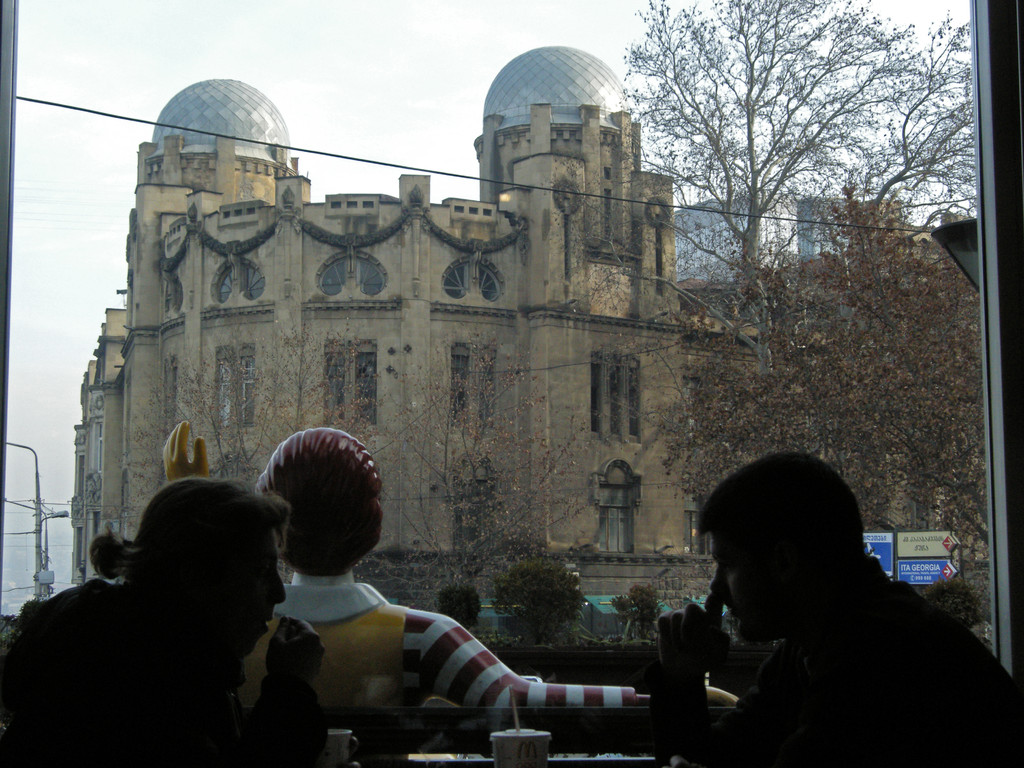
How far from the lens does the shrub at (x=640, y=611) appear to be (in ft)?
38.0

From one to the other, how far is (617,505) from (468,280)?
18.3 ft

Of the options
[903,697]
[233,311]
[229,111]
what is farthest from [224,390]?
[903,697]

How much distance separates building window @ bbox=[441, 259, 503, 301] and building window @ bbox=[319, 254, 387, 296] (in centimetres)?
131

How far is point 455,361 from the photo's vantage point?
2297cm

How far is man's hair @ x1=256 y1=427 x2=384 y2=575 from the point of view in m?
2.25

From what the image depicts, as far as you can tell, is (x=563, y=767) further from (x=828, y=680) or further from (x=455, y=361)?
(x=455, y=361)

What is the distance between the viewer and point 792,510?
1635 millimetres

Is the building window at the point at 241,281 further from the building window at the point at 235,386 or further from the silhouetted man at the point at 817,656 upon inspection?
the silhouetted man at the point at 817,656

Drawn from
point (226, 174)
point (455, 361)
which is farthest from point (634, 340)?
point (226, 174)

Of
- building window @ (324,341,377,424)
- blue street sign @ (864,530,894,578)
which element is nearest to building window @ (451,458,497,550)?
A: building window @ (324,341,377,424)

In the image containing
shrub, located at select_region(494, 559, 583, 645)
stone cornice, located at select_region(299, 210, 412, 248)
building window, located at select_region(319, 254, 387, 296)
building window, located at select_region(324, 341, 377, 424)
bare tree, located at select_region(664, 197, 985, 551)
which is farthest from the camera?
building window, located at select_region(319, 254, 387, 296)

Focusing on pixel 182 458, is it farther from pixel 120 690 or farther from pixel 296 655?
pixel 120 690

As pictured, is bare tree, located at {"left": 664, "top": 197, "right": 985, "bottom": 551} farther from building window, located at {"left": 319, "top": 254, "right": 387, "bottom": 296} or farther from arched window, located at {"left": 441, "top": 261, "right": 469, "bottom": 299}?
building window, located at {"left": 319, "top": 254, "right": 387, "bottom": 296}

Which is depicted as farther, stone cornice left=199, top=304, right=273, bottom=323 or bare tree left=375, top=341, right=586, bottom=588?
stone cornice left=199, top=304, right=273, bottom=323
